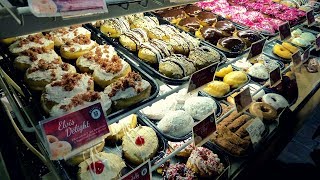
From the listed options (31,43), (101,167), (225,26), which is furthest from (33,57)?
(225,26)


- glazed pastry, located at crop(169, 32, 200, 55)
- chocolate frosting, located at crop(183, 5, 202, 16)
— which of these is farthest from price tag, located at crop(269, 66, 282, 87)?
chocolate frosting, located at crop(183, 5, 202, 16)

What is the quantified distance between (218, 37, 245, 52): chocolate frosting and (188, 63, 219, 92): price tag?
1.95 feet

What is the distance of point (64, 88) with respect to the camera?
1.61 metres

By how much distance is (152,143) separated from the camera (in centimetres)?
192

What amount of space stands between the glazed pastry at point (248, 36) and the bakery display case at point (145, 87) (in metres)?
0.01

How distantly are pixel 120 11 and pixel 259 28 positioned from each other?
1856mm

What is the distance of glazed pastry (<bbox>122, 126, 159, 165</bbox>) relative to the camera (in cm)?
186

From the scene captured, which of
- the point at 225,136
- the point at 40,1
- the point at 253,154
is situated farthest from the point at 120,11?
the point at 253,154

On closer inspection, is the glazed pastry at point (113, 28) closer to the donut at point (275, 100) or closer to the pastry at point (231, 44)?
the pastry at point (231, 44)

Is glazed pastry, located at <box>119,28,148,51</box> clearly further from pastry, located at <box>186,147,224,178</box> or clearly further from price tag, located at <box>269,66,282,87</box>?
price tag, located at <box>269,66,282,87</box>

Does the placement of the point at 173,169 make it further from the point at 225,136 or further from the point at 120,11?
the point at 120,11

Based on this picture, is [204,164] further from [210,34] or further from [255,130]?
[210,34]

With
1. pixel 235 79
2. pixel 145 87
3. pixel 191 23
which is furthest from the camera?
pixel 191 23

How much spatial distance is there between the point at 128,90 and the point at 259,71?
170cm
